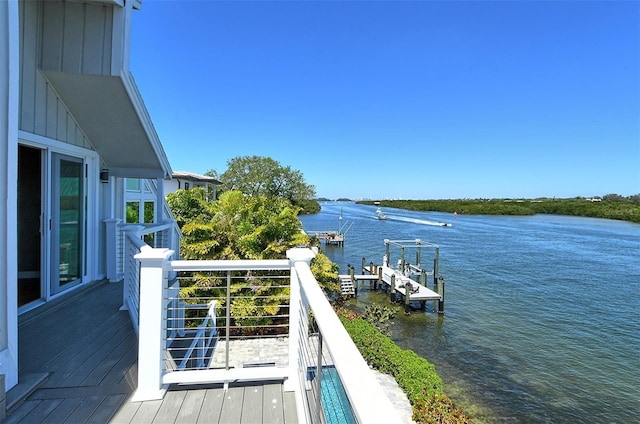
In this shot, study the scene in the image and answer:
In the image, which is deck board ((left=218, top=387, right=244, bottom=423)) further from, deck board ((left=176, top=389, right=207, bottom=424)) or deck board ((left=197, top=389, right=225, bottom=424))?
deck board ((left=176, top=389, right=207, bottom=424))

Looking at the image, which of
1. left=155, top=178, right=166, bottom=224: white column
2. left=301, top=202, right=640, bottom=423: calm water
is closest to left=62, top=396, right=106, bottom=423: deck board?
left=155, top=178, right=166, bottom=224: white column

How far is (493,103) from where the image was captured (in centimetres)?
2480

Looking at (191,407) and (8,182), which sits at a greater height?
(8,182)

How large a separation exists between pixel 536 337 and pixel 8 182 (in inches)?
596

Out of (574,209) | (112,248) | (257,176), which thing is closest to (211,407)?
(112,248)

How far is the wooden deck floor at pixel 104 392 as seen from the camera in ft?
7.25

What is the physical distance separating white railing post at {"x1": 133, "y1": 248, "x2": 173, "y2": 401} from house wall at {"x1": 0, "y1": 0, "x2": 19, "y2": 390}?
852mm

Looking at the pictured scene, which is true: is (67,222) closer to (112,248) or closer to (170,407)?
(112,248)

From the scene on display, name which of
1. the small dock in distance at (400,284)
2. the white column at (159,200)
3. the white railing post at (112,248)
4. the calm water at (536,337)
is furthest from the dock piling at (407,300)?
the white railing post at (112,248)

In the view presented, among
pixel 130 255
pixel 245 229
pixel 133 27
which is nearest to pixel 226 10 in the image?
pixel 245 229

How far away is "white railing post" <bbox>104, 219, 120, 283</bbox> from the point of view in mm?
5484

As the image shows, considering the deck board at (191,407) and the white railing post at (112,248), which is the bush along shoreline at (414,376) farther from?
the white railing post at (112,248)

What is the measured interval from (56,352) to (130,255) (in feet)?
4.61

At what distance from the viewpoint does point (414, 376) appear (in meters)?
8.27
